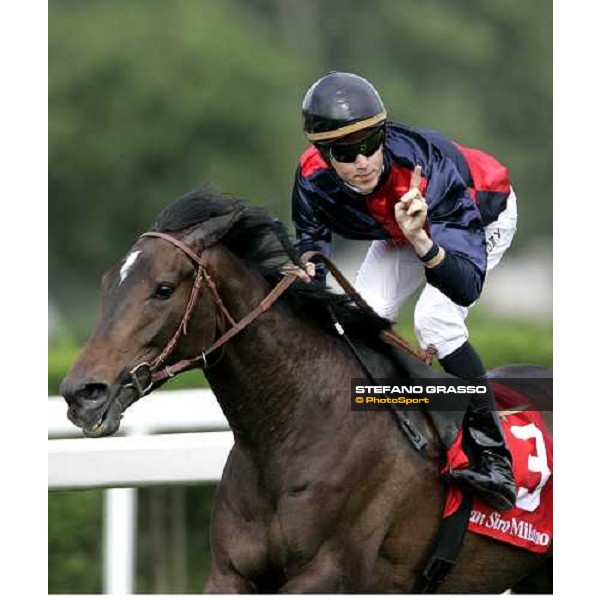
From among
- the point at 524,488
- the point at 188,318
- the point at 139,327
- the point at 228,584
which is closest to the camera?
the point at 139,327

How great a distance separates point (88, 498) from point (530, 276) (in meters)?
14.1

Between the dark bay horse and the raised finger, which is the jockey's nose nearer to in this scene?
the raised finger

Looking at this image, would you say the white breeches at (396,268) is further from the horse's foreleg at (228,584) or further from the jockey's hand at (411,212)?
the horse's foreleg at (228,584)

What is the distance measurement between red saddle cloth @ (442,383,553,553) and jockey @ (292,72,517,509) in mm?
83

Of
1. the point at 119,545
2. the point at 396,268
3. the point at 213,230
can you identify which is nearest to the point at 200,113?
the point at 119,545

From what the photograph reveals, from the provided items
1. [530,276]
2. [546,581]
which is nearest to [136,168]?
[530,276]

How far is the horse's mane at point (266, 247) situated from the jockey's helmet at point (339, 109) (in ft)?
0.95

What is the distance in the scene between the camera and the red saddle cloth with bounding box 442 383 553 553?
426 centimetres

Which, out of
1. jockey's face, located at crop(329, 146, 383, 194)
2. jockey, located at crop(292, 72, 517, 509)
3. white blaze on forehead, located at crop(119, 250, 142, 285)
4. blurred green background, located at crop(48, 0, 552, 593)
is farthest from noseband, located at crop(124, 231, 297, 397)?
blurred green background, located at crop(48, 0, 552, 593)

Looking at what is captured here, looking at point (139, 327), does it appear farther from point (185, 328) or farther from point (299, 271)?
point (299, 271)

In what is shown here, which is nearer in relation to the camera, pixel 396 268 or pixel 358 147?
pixel 358 147

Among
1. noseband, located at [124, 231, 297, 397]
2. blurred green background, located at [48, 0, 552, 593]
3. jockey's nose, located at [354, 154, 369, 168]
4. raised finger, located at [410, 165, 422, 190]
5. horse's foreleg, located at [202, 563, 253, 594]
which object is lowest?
horse's foreleg, located at [202, 563, 253, 594]

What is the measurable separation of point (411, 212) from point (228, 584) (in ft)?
3.73

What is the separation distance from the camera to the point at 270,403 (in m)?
3.87
